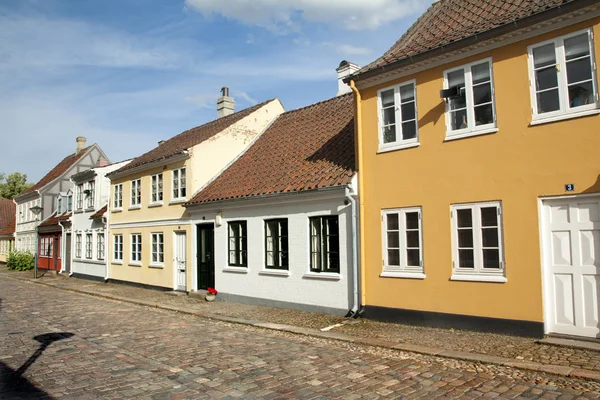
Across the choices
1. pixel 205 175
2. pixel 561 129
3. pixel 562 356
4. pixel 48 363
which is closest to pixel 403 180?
pixel 561 129

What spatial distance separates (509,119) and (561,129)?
0.95 meters

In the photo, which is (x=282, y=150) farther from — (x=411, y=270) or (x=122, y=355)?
(x=122, y=355)

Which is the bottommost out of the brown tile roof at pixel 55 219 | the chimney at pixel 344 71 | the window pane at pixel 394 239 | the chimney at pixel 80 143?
the window pane at pixel 394 239

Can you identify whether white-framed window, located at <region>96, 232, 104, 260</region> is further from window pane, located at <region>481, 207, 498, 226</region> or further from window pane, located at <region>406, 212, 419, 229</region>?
window pane, located at <region>481, 207, 498, 226</region>

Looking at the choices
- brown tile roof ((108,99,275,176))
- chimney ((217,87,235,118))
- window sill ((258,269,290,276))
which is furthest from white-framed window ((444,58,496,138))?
chimney ((217,87,235,118))

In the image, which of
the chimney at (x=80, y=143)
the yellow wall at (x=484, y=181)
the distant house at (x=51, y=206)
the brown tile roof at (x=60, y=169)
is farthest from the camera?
the chimney at (x=80, y=143)

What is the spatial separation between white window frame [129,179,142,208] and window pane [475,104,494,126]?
1526 cm

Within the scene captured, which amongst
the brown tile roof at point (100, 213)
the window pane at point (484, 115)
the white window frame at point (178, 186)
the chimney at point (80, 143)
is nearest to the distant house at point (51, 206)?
the chimney at point (80, 143)

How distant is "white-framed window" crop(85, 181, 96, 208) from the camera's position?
25462 millimetres

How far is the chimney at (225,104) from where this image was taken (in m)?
24.2

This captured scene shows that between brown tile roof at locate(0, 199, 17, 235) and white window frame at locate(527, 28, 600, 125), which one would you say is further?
brown tile roof at locate(0, 199, 17, 235)

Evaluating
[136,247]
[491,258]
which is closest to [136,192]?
[136,247]

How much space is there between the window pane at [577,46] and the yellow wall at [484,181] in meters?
0.19

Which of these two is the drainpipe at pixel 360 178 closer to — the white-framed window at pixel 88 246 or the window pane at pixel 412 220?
Result: the window pane at pixel 412 220
